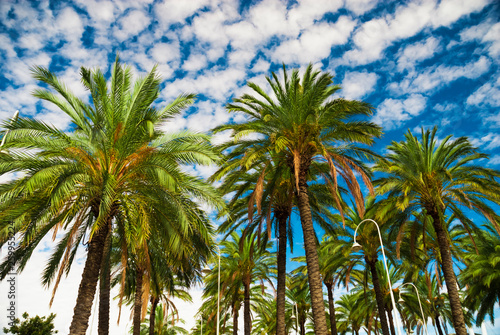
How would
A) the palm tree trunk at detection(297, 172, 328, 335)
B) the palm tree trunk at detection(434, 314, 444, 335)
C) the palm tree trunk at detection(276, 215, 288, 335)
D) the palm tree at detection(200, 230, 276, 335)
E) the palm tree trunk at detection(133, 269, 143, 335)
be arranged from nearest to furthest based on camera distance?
the palm tree trunk at detection(297, 172, 328, 335)
the palm tree trunk at detection(276, 215, 288, 335)
the palm tree trunk at detection(133, 269, 143, 335)
the palm tree at detection(200, 230, 276, 335)
the palm tree trunk at detection(434, 314, 444, 335)

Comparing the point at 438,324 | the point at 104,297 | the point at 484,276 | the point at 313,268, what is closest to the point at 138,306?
the point at 104,297

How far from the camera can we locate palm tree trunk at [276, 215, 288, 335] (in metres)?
16.5

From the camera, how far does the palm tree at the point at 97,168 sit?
10062mm

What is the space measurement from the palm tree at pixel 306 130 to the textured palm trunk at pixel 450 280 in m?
5.33

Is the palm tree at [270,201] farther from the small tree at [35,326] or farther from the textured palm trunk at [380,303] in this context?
the small tree at [35,326]

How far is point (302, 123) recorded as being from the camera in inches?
568

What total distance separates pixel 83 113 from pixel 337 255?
1924cm

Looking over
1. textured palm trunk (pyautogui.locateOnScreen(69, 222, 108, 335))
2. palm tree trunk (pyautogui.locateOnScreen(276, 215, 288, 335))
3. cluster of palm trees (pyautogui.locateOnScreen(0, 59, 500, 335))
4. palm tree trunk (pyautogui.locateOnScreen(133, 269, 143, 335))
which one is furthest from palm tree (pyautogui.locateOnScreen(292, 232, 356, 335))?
textured palm trunk (pyautogui.locateOnScreen(69, 222, 108, 335))

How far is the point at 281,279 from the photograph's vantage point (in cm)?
1709

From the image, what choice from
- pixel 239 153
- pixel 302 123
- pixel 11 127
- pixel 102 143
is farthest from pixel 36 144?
pixel 302 123

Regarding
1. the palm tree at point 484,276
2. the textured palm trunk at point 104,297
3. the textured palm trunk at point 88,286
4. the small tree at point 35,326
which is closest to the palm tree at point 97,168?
the textured palm trunk at point 88,286

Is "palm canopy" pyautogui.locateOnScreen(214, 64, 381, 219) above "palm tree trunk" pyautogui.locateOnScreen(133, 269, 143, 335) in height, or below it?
above

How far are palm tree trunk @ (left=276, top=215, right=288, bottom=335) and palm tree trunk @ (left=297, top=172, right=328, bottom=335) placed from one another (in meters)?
3.81

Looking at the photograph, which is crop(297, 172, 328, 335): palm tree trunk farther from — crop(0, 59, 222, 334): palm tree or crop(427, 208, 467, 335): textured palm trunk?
crop(427, 208, 467, 335): textured palm trunk
